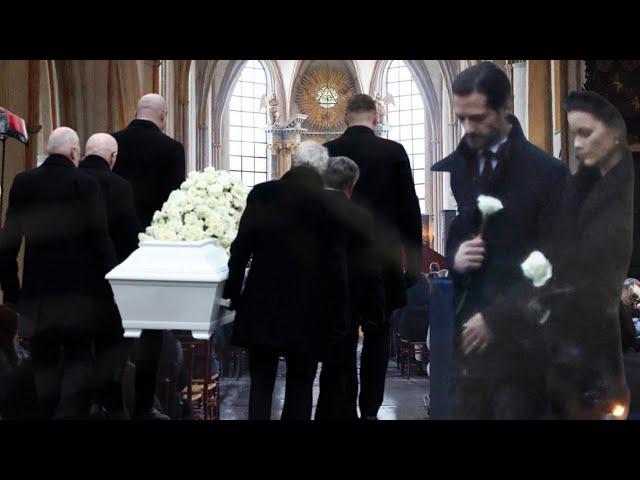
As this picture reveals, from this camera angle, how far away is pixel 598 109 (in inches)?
142

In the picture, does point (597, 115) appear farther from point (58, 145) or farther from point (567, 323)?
point (58, 145)

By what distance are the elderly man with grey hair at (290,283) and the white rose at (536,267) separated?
0.67 m

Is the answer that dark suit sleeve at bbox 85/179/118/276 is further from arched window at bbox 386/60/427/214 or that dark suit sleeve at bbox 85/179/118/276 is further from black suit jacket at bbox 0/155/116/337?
arched window at bbox 386/60/427/214

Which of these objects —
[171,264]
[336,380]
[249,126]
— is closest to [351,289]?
[336,380]

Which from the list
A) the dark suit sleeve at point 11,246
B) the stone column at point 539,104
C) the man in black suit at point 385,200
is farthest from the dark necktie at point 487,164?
the stone column at point 539,104

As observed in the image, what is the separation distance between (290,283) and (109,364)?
934mm

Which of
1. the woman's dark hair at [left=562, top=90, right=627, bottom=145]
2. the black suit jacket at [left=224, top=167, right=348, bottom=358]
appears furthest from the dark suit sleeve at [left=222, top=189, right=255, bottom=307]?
the woman's dark hair at [left=562, top=90, right=627, bottom=145]

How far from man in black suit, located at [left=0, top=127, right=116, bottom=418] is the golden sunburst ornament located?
2326cm

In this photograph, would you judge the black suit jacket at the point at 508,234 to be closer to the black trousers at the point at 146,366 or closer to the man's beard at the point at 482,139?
the man's beard at the point at 482,139

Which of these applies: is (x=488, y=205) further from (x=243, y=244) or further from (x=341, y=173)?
(x=243, y=244)

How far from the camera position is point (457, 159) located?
11.6 feet

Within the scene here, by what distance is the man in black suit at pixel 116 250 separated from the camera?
4148 mm

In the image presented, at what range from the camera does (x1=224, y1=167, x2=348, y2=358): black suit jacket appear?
375 centimetres

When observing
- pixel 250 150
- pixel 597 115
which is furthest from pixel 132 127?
pixel 250 150
